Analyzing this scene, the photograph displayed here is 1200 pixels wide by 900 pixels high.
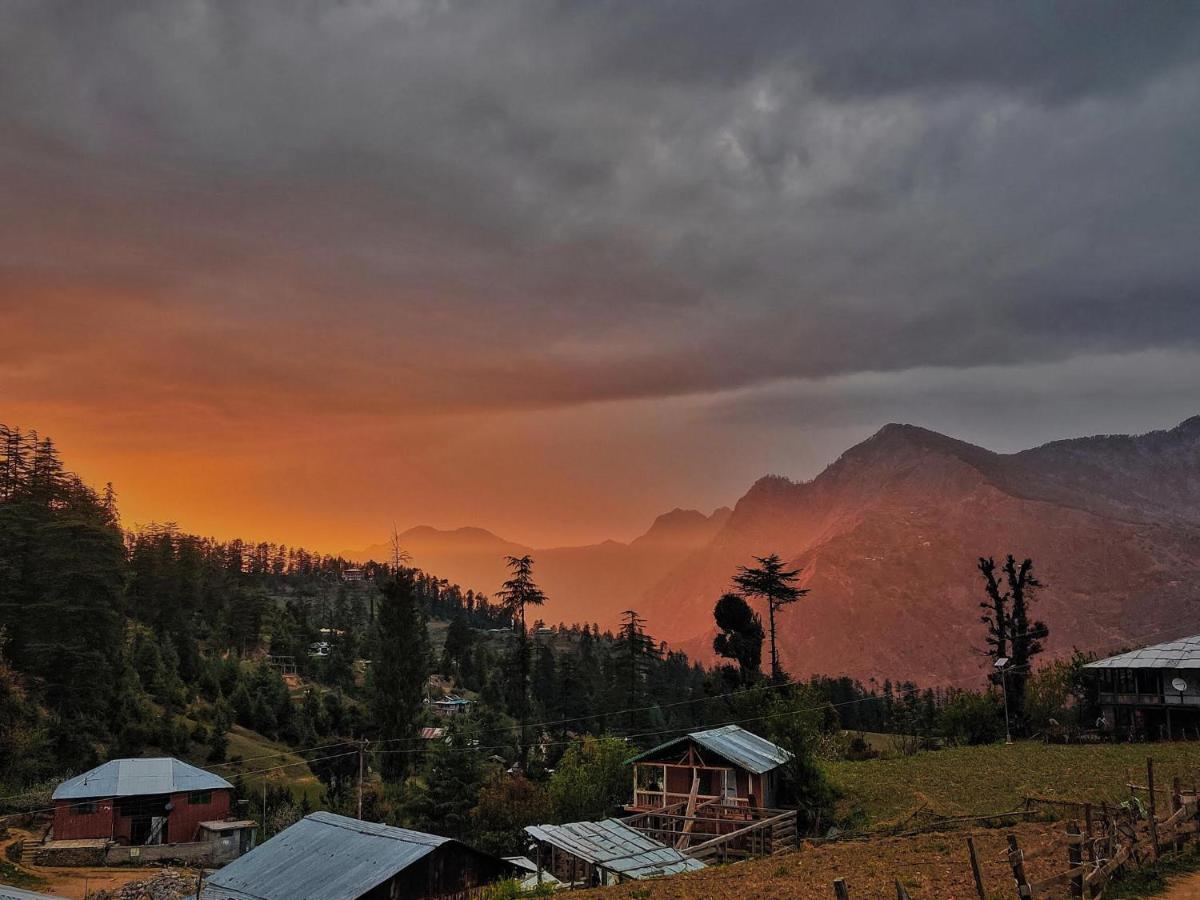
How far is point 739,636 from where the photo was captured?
72.1 metres

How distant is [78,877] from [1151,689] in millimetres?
67049

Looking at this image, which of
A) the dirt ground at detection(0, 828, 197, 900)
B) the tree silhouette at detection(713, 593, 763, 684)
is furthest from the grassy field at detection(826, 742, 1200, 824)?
the dirt ground at detection(0, 828, 197, 900)

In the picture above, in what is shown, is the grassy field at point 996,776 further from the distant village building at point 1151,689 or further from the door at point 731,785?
the distant village building at point 1151,689

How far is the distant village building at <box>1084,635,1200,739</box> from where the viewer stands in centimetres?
5572

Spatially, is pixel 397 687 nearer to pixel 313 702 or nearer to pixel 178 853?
pixel 313 702

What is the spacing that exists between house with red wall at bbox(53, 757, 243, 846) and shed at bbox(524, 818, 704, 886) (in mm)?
29832

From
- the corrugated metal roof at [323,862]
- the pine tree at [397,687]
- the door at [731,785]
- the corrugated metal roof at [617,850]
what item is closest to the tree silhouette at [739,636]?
the pine tree at [397,687]

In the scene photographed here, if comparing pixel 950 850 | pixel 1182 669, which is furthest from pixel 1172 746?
pixel 950 850

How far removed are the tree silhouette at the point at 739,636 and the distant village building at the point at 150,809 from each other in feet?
127

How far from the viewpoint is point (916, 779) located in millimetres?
46781

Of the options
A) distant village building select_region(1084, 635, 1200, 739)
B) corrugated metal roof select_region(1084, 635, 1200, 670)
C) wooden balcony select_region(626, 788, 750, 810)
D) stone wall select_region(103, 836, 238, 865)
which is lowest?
stone wall select_region(103, 836, 238, 865)

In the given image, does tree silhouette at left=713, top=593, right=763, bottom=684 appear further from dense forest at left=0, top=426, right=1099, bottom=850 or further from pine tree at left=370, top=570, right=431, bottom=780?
pine tree at left=370, top=570, right=431, bottom=780

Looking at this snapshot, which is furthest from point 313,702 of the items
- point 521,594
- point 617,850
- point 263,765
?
point 617,850

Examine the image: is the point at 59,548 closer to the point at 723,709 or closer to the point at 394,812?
the point at 394,812
